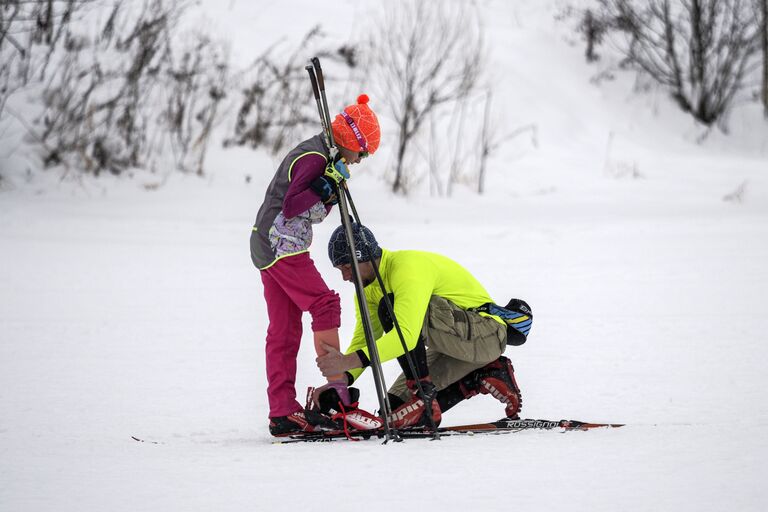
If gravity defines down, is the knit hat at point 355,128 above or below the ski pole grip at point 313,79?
below

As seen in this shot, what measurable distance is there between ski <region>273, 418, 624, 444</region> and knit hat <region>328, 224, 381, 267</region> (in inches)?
32.2

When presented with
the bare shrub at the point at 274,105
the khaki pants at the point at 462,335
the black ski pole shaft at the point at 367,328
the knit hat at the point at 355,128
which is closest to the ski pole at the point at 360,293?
the black ski pole shaft at the point at 367,328

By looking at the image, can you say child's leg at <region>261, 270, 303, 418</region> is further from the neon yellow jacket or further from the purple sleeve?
the purple sleeve

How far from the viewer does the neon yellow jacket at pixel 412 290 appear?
3.55 m

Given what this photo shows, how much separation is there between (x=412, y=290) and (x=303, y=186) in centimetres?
67

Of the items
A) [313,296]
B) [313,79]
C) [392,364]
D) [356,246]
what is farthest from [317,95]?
[392,364]

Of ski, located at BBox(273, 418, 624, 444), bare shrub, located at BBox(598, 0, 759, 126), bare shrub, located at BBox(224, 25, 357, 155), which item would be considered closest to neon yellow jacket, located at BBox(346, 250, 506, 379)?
ski, located at BBox(273, 418, 624, 444)

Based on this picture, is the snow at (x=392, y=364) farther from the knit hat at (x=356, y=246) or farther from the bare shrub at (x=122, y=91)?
the knit hat at (x=356, y=246)

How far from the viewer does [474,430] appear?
3861mm

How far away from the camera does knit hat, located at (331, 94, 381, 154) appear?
12.4 feet

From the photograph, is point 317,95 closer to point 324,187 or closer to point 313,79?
point 313,79

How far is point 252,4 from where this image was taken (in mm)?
19234

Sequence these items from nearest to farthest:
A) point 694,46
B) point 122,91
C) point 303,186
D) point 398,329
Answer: point 398,329, point 303,186, point 122,91, point 694,46

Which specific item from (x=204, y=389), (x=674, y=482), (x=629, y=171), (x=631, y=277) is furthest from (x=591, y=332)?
(x=629, y=171)
